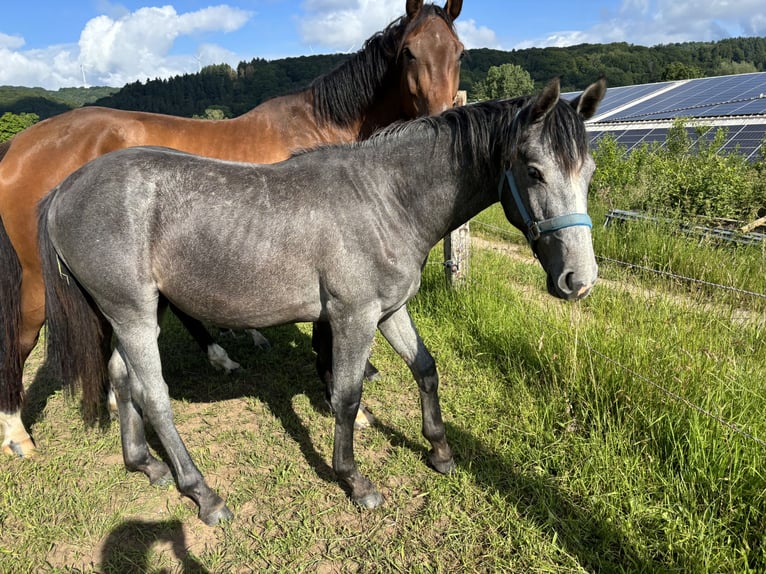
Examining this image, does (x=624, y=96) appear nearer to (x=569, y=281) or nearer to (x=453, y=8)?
(x=453, y=8)

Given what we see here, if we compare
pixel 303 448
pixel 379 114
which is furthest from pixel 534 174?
pixel 303 448

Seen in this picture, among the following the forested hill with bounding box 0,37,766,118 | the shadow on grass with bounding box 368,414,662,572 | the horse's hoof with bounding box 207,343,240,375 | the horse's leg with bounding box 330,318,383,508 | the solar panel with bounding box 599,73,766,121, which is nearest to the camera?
the shadow on grass with bounding box 368,414,662,572

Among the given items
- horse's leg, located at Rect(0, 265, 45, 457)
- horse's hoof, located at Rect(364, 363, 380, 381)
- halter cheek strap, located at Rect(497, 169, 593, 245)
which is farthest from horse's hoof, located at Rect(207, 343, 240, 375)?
halter cheek strap, located at Rect(497, 169, 593, 245)

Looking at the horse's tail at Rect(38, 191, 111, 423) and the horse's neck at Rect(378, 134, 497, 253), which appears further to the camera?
the horse's tail at Rect(38, 191, 111, 423)

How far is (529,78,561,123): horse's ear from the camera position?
5.41 feet

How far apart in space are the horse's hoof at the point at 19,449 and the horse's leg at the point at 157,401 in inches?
39.1

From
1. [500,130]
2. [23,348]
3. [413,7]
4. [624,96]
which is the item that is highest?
[624,96]

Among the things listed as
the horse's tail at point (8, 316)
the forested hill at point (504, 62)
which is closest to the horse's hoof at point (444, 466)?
the horse's tail at point (8, 316)

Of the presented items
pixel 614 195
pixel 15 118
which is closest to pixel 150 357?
pixel 614 195

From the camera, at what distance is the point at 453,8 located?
140 inches

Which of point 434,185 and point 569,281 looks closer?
point 569,281

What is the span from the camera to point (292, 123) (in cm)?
346

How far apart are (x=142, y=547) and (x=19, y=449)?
1335 millimetres

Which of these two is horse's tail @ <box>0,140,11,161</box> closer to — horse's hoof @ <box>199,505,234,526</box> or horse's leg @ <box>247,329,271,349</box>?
horse's leg @ <box>247,329,271,349</box>
